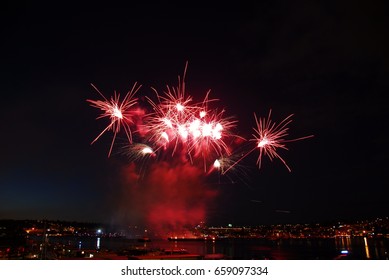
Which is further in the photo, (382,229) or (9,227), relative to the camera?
(382,229)
